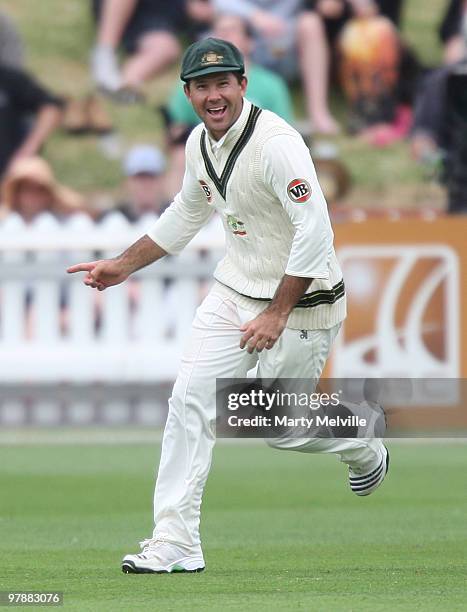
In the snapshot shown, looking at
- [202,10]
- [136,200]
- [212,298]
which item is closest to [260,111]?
[212,298]

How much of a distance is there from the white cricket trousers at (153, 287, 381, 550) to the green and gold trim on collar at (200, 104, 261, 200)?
46 centimetres

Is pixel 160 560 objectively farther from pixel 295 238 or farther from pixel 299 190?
pixel 299 190

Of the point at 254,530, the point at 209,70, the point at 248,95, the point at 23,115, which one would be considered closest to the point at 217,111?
the point at 209,70

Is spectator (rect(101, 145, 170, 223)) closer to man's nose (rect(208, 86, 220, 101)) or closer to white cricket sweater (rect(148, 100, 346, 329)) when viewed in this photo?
white cricket sweater (rect(148, 100, 346, 329))

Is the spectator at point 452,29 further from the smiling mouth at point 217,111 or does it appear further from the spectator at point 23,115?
the smiling mouth at point 217,111

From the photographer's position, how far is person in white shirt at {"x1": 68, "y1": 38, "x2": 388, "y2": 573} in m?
6.16

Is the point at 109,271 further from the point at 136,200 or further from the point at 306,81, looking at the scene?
the point at 306,81

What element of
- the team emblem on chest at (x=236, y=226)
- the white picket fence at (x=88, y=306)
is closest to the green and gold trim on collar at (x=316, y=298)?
the team emblem on chest at (x=236, y=226)

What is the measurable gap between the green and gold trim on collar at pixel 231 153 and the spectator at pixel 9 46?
13257mm

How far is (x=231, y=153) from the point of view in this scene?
20.9ft

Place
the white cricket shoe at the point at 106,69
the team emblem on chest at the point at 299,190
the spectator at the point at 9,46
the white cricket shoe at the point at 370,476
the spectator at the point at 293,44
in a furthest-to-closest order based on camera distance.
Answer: the white cricket shoe at the point at 106,69 → the spectator at the point at 9,46 → the spectator at the point at 293,44 → the white cricket shoe at the point at 370,476 → the team emblem on chest at the point at 299,190

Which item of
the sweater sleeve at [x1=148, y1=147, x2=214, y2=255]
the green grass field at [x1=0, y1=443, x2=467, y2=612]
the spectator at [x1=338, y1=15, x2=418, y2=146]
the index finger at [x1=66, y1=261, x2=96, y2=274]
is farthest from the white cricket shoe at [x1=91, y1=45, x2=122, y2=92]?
the index finger at [x1=66, y1=261, x2=96, y2=274]

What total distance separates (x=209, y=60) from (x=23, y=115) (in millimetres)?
13673

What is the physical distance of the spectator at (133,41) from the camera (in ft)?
64.7
